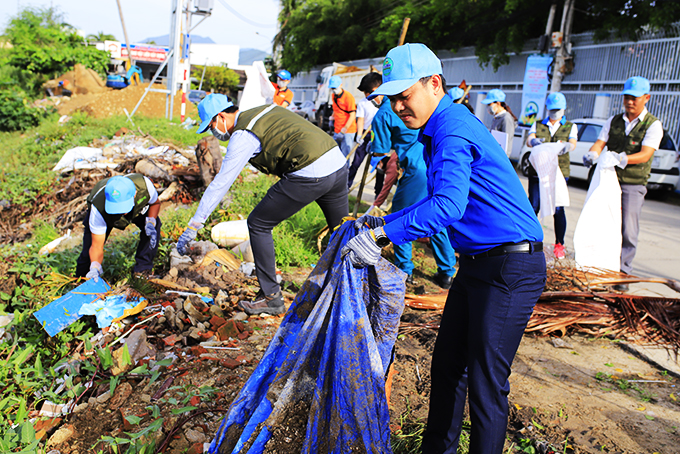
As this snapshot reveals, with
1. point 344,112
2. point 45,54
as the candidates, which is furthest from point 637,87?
point 45,54

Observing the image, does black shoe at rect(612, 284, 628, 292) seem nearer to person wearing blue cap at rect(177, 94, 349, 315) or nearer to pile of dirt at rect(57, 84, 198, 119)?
person wearing blue cap at rect(177, 94, 349, 315)

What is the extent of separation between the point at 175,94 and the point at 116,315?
35.2 feet

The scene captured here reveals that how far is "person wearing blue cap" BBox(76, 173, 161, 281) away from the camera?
3.83m

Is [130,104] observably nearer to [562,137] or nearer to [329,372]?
[562,137]

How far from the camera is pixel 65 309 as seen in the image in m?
3.33

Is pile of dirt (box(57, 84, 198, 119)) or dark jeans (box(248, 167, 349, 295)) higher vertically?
pile of dirt (box(57, 84, 198, 119))

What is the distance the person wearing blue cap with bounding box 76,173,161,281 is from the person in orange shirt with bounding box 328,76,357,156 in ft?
15.5

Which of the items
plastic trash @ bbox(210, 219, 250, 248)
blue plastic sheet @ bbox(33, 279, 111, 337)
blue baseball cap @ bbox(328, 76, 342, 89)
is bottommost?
blue plastic sheet @ bbox(33, 279, 111, 337)

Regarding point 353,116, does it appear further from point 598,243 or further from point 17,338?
point 17,338

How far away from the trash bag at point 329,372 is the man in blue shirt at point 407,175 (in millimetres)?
2083

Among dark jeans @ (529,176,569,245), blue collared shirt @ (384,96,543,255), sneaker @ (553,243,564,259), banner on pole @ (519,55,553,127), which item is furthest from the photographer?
banner on pole @ (519,55,553,127)

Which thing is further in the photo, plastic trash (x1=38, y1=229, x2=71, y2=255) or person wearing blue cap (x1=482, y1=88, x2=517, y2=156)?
person wearing blue cap (x1=482, y1=88, x2=517, y2=156)

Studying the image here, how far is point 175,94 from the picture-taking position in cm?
1294

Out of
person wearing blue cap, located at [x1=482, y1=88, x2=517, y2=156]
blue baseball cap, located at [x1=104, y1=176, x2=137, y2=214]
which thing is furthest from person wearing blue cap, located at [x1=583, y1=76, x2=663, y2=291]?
blue baseball cap, located at [x1=104, y1=176, x2=137, y2=214]
